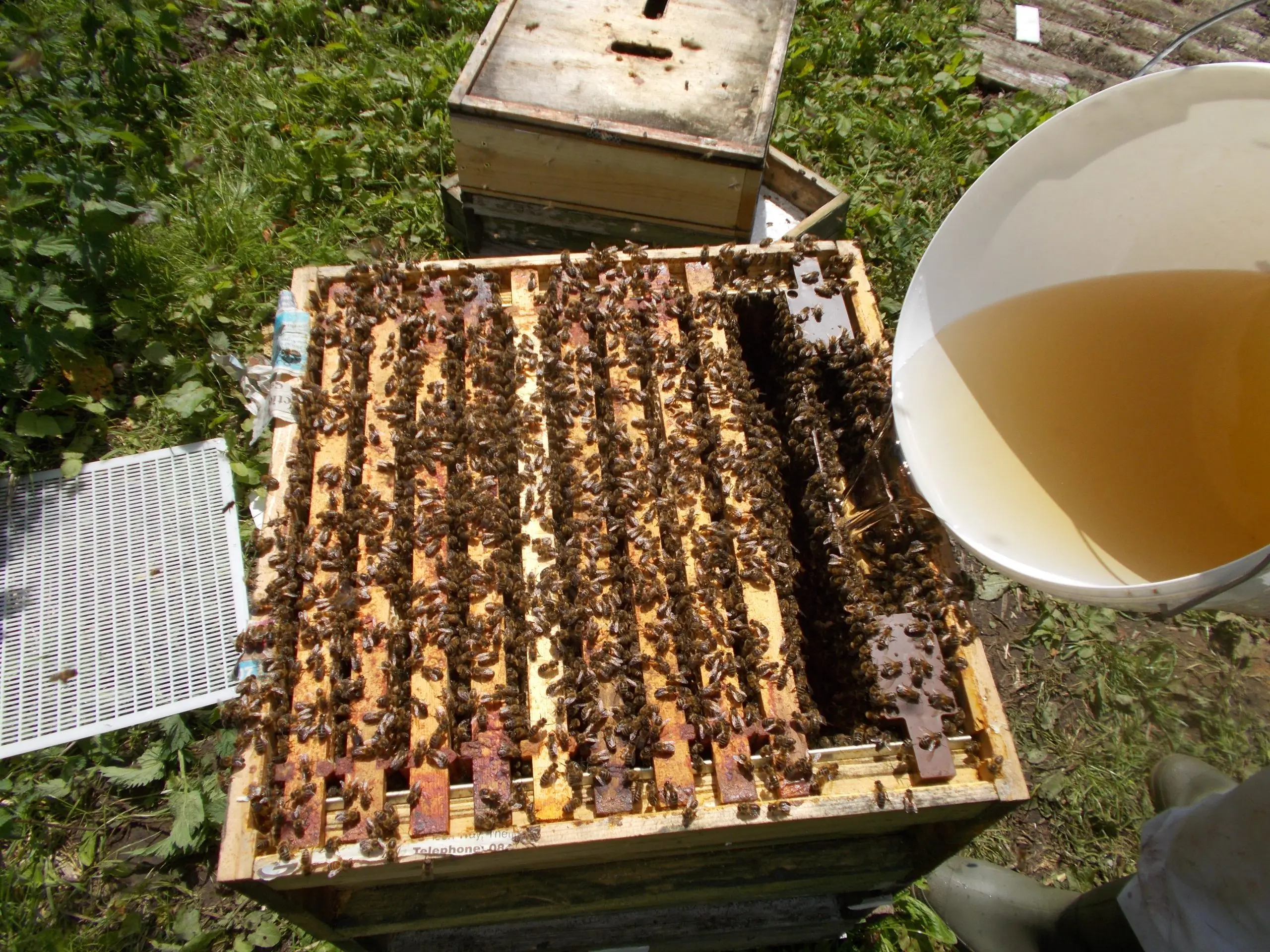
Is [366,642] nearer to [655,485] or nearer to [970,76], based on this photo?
[655,485]

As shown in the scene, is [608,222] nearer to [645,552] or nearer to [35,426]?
[645,552]

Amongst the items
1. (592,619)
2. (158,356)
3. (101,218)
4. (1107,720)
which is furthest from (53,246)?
(1107,720)

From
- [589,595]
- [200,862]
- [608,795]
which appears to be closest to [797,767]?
[608,795]

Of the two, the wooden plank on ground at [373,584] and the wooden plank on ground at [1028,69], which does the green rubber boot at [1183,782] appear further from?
the wooden plank on ground at [1028,69]

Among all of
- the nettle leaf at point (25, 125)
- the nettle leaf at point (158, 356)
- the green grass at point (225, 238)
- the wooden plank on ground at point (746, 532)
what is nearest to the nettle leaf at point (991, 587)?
the green grass at point (225, 238)

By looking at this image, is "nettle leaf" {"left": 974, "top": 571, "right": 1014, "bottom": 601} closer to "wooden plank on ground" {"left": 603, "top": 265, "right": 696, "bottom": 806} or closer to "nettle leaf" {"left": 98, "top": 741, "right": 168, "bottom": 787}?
"wooden plank on ground" {"left": 603, "top": 265, "right": 696, "bottom": 806}

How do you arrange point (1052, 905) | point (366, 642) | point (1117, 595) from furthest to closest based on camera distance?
point (1052, 905) → point (366, 642) → point (1117, 595)
